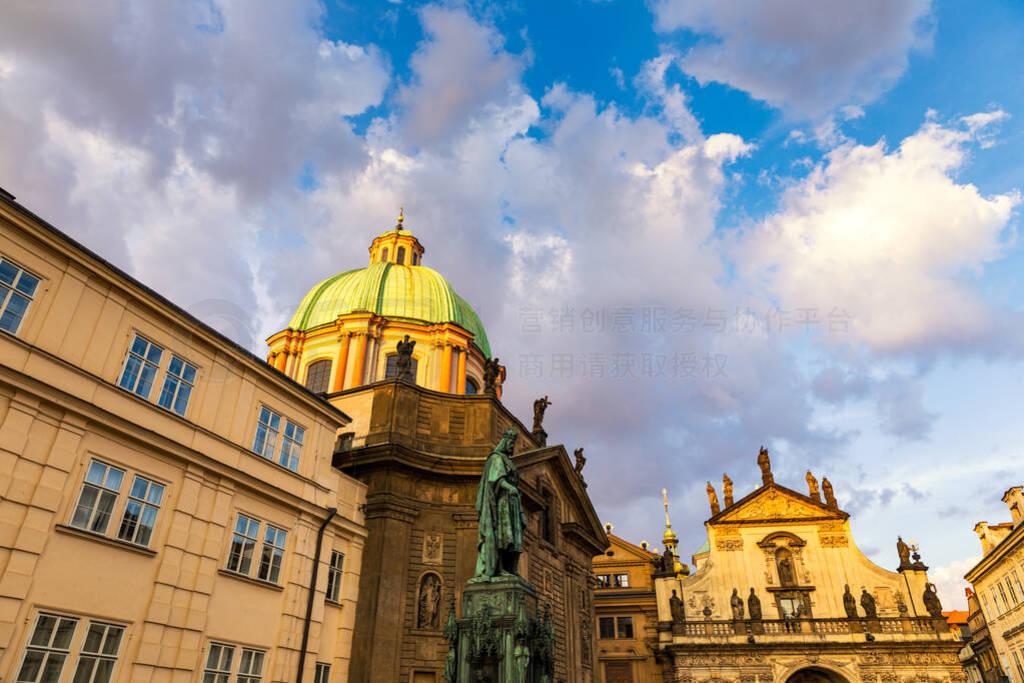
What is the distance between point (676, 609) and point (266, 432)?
38.1m

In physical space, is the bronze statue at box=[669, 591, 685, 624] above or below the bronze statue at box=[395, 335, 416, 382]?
below

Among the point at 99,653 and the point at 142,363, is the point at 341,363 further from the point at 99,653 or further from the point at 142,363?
the point at 99,653

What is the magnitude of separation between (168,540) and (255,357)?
6304 millimetres

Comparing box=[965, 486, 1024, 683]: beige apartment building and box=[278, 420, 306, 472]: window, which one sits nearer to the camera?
box=[278, 420, 306, 472]: window

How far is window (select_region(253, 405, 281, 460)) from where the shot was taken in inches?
858

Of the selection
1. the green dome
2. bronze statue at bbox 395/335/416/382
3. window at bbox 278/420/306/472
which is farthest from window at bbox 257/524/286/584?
the green dome

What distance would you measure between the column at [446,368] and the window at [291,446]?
14.9 m

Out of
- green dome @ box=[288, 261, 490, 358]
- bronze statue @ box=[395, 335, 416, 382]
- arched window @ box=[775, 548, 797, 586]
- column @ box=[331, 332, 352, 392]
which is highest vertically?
green dome @ box=[288, 261, 490, 358]

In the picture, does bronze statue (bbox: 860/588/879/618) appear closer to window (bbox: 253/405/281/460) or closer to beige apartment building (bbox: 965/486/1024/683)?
beige apartment building (bbox: 965/486/1024/683)

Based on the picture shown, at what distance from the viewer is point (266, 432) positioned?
22188 mm

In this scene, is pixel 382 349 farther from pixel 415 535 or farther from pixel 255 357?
pixel 255 357

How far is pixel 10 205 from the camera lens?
15.6 metres

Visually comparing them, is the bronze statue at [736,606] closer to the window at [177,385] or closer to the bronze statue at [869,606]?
the bronze statue at [869,606]

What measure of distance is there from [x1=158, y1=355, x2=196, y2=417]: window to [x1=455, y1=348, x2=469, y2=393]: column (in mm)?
20085
